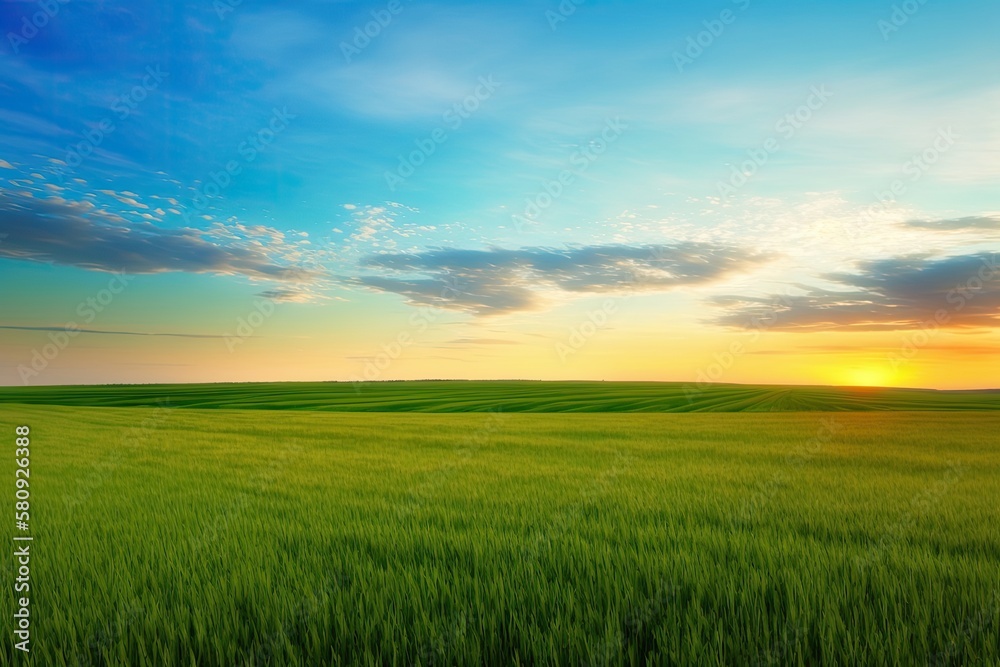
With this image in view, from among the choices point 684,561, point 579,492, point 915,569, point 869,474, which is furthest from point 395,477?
point 869,474

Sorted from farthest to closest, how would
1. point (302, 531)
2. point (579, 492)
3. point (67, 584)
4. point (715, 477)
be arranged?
point (715, 477) < point (579, 492) < point (302, 531) < point (67, 584)

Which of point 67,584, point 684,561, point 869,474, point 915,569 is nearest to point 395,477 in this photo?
point 67,584

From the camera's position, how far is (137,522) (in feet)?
23.7

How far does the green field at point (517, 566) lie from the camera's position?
3.48 m

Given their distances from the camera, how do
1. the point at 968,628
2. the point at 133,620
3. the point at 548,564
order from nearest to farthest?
the point at 968,628 → the point at 133,620 → the point at 548,564

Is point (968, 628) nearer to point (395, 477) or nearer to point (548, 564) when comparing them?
point (548, 564)

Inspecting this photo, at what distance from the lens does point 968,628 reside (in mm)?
→ 3623

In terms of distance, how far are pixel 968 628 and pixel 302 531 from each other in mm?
6353

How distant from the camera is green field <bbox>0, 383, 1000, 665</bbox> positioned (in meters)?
3.48

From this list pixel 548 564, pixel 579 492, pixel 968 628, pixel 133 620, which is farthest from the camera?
pixel 579 492

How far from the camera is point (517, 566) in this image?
16.0 feet

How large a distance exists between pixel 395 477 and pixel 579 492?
3.97m

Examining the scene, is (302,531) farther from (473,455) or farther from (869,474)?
(869,474)

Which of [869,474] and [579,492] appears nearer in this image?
[579,492]
